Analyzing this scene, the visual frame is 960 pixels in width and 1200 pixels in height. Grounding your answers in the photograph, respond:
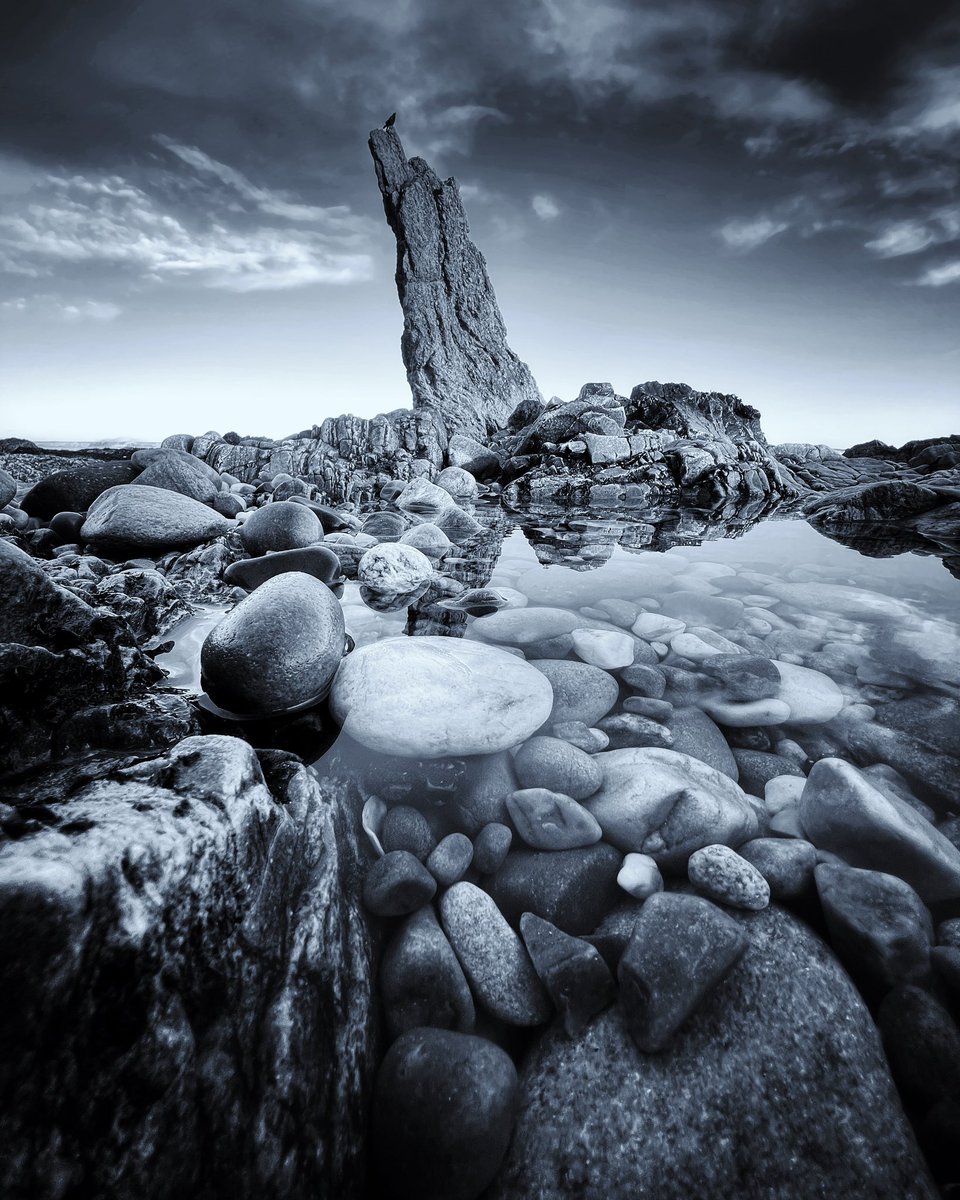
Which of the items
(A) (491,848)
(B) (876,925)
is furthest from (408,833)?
(B) (876,925)

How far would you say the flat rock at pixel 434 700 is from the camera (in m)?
1.83

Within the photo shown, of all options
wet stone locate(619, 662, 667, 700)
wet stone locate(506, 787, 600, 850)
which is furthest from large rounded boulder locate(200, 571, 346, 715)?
wet stone locate(619, 662, 667, 700)

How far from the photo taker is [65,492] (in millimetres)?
5469

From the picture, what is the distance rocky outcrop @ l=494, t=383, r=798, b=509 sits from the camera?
12.4 m

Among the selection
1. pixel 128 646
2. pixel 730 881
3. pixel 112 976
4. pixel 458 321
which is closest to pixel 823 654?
pixel 730 881

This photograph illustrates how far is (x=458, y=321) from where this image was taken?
2986 centimetres

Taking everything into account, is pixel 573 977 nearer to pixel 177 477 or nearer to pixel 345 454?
pixel 177 477

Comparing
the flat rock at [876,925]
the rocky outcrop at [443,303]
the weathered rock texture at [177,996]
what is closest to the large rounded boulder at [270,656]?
the weathered rock texture at [177,996]

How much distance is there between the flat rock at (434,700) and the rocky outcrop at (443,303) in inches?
1019

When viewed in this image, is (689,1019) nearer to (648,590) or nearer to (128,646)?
(128,646)

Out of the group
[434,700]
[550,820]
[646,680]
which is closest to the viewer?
[550,820]

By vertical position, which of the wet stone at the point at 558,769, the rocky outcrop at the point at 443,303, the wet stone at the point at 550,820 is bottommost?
the wet stone at the point at 550,820

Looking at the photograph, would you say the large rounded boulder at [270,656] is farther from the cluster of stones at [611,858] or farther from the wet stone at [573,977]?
the wet stone at [573,977]

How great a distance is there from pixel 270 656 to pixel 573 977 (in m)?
1.59
